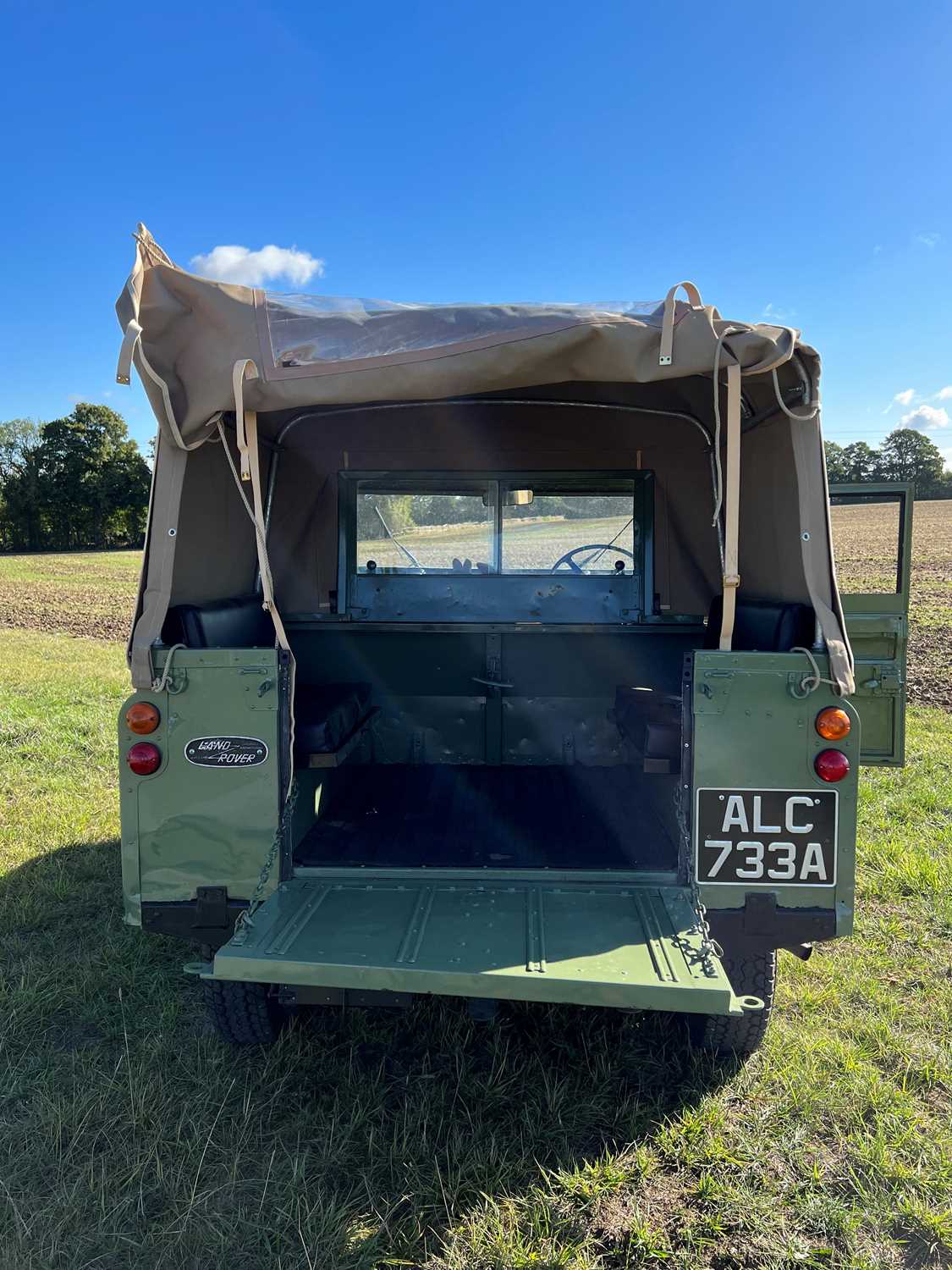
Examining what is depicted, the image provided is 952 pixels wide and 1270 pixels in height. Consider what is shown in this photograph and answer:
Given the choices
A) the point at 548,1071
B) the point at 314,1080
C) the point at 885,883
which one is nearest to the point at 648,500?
the point at 885,883

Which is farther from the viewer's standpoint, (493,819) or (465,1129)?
(493,819)

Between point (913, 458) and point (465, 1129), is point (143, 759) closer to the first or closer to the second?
point (465, 1129)

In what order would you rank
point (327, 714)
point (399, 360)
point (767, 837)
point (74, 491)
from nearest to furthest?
point (399, 360), point (767, 837), point (327, 714), point (74, 491)

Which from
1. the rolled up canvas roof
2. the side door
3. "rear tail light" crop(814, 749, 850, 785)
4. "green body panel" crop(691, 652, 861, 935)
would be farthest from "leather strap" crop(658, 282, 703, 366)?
the side door

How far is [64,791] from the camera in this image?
5.35m

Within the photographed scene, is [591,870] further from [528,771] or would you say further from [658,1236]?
[528,771]

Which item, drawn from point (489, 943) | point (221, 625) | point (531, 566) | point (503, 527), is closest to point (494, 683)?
point (531, 566)

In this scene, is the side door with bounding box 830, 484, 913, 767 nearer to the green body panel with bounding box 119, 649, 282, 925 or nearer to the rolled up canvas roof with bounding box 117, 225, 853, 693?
the rolled up canvas roof with bounding box 117, 225, 853, 693

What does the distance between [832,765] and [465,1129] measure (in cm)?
163

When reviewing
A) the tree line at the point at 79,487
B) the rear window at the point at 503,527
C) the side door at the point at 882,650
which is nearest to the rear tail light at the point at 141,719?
the rear window at the point at 503,527

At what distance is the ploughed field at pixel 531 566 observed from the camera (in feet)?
14.6

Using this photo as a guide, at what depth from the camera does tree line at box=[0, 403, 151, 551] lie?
4206 cm

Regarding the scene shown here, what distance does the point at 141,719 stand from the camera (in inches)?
103

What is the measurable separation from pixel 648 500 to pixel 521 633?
3.40ft
